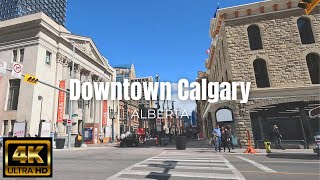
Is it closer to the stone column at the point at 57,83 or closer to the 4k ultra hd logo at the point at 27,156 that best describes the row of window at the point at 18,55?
the stone column at the point at 57,83

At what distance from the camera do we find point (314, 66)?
20.1 metres

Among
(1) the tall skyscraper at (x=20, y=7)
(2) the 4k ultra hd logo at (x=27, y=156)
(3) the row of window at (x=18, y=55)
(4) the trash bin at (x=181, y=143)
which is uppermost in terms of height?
(1) the tall skyscraper at (x=20, y=7)

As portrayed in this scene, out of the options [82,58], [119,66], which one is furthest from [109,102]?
[119,66]

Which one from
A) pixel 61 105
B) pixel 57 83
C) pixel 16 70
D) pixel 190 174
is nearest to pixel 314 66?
pixel 190 174

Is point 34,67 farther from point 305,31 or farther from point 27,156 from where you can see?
point 27,156

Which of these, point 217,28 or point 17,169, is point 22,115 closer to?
point 217,28

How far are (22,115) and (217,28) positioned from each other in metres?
25.7

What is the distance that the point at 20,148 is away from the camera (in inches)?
73.3

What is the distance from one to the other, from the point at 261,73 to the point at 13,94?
103 ft

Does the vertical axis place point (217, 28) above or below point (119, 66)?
below

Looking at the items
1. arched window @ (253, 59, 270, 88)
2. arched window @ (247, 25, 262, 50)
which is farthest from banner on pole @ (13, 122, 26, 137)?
arched window @ (247, 25, 262, 50)

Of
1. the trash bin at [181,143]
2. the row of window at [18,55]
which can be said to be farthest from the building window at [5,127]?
the trash bin at [181,143]

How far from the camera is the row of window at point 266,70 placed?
19984 mm

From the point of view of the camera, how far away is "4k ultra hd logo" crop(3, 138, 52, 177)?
1.88m
